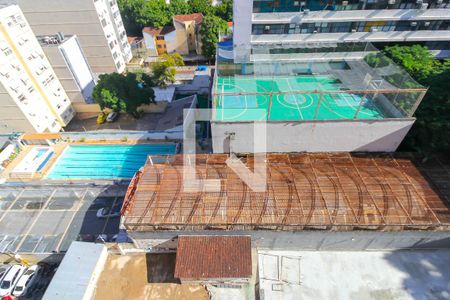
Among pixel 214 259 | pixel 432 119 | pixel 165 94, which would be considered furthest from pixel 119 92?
pixel 432 119

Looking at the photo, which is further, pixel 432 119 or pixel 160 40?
pixel 160 40

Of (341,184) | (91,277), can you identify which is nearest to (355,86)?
(341,184)

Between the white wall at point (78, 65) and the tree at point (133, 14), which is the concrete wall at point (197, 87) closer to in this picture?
the white wall at point (78, 65)

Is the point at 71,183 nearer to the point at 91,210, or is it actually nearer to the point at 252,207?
the point at 91,210

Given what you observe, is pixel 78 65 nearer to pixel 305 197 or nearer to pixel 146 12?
pixel 146 12

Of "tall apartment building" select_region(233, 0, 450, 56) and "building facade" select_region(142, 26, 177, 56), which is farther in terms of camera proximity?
"building facade" select_region(142, 26, 177, 56)

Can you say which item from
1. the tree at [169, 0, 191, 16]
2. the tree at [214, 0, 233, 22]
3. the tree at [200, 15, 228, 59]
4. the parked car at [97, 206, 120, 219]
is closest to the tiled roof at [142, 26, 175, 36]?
the tree at [169, 0, 191, 16]
